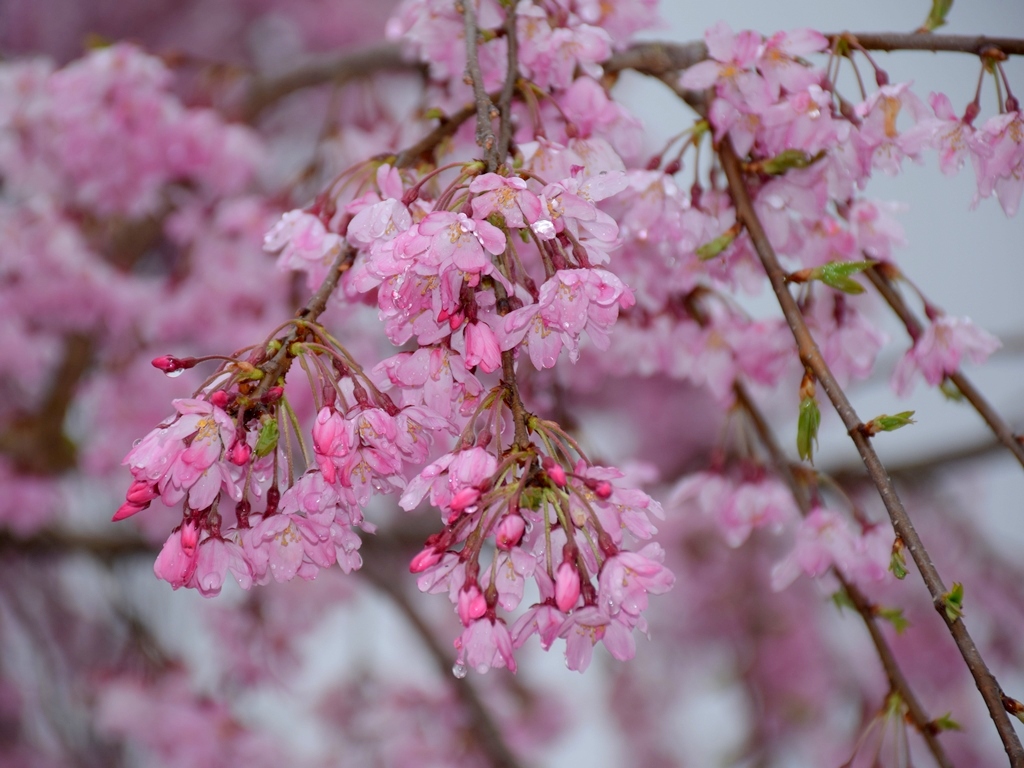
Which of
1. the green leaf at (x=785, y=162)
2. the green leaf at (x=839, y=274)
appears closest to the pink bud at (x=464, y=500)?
the green leaf at (x=839, y=274)

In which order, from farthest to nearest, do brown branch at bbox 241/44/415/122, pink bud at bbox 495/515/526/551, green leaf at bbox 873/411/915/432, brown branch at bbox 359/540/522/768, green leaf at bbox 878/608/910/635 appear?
brown branch at bbox 359/540/522/768, brown branch at bbox 241/44/415/122, green leaf at bbox 878/608/910/635, green leaf at bbox 873/411/915/432, pink bud at bbox 495/515/526/551

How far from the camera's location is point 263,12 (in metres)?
4.32

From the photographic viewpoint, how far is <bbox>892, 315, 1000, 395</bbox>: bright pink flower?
3.49ft

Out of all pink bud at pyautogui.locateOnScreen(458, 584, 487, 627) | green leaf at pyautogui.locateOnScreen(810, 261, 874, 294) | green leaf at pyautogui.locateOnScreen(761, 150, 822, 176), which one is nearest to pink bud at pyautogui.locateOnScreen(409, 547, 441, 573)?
pink bud at pyautogui.locateOnScreen(458, 584, 487, 627)

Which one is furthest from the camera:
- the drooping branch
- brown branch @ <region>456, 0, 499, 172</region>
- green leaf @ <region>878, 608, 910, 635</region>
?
green leaf @ <region>878, 608, 910, 635</region>

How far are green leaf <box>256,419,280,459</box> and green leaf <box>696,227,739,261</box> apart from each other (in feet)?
1.81

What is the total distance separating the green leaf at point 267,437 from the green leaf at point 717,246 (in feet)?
1.81

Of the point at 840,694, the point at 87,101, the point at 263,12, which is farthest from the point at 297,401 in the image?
the point at 263,12

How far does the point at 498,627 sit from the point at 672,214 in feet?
1.90

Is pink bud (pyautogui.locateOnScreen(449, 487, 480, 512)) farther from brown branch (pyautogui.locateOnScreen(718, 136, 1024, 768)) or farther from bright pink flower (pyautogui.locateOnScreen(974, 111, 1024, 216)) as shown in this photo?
bright pink flower (pyautogui.locateOnScreen(974, 111, 1024, 216))

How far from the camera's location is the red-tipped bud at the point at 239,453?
0.60 metres

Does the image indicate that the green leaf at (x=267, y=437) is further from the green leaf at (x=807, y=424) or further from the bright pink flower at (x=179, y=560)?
the green leaf at (x=807, y=424)

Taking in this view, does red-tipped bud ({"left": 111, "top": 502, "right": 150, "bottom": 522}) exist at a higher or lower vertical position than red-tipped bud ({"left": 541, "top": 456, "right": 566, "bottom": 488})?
higher

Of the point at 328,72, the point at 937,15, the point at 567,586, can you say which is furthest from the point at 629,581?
the point at 328,72
